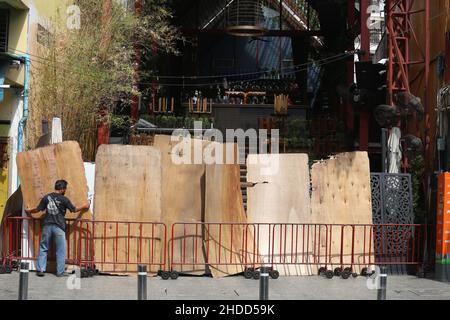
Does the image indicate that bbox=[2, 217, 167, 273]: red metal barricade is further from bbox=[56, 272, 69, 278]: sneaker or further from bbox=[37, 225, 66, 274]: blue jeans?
bbox=[37, 225, 66, 274]: blue jeans

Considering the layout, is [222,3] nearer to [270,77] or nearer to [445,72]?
[270,77]

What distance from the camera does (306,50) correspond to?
32.6 m

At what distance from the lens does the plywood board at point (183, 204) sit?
12750mm

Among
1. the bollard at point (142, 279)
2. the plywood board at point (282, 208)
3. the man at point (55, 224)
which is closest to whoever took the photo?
the bollard at point (142, 279)

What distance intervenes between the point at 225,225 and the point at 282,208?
1269 millimetres

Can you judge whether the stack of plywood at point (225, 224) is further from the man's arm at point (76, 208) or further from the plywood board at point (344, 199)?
the man's arm at point (76, 208)

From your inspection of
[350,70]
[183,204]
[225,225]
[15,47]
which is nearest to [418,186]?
[225,225]

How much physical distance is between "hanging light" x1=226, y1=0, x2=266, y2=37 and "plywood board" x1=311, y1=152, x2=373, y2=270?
33.0 feet

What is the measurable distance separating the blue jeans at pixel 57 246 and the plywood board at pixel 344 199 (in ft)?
16.2

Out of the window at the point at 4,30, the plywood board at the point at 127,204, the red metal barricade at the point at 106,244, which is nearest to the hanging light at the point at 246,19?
the window at the point at 4,30

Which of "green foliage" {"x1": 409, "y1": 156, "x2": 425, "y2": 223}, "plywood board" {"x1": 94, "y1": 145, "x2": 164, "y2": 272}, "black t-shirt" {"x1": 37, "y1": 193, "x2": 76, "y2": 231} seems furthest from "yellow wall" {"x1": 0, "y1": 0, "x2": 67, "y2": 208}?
"green foliage" {"x1": 409, "y1": 156, "x2": 425, "y2": 223}

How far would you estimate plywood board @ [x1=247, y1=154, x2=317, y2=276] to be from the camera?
13.0 m
